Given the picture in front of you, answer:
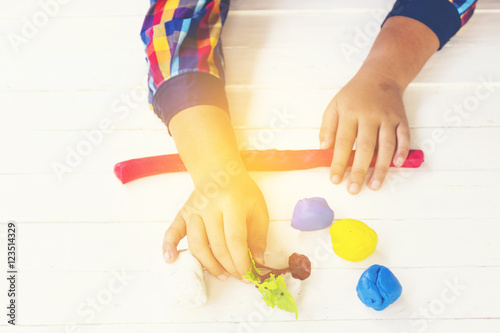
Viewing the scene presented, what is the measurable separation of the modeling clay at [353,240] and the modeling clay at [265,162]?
0.13m

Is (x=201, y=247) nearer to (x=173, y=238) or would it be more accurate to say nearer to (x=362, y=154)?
(x=173, y=238)

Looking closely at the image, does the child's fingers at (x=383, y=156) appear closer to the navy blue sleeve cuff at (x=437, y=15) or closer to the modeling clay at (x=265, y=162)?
the modeling clay at (x=265, y=162)

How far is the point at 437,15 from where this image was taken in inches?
33.5

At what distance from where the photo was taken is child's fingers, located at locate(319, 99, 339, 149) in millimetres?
764

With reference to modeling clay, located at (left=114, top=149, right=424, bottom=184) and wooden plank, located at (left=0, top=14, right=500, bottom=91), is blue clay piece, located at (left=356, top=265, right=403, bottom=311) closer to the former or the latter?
modeling clay, located at (left=114, top=149, right=424, bottom=184)

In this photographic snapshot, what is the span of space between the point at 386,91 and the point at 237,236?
1.26ft

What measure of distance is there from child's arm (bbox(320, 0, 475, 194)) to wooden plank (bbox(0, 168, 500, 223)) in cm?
3

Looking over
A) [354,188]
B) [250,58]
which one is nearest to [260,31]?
[250,58]

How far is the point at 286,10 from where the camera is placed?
99 centimetres

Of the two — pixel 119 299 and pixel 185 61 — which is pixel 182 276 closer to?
pixel 119 299

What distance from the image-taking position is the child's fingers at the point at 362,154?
0.71m

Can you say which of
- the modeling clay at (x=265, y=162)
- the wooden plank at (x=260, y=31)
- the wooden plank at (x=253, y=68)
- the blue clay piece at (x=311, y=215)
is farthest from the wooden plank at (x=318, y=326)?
the wooden plank at (x=260, y=31)

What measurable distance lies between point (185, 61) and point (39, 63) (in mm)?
358

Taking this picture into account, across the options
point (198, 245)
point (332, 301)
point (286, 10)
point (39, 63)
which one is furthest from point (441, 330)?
point (39, 63)
